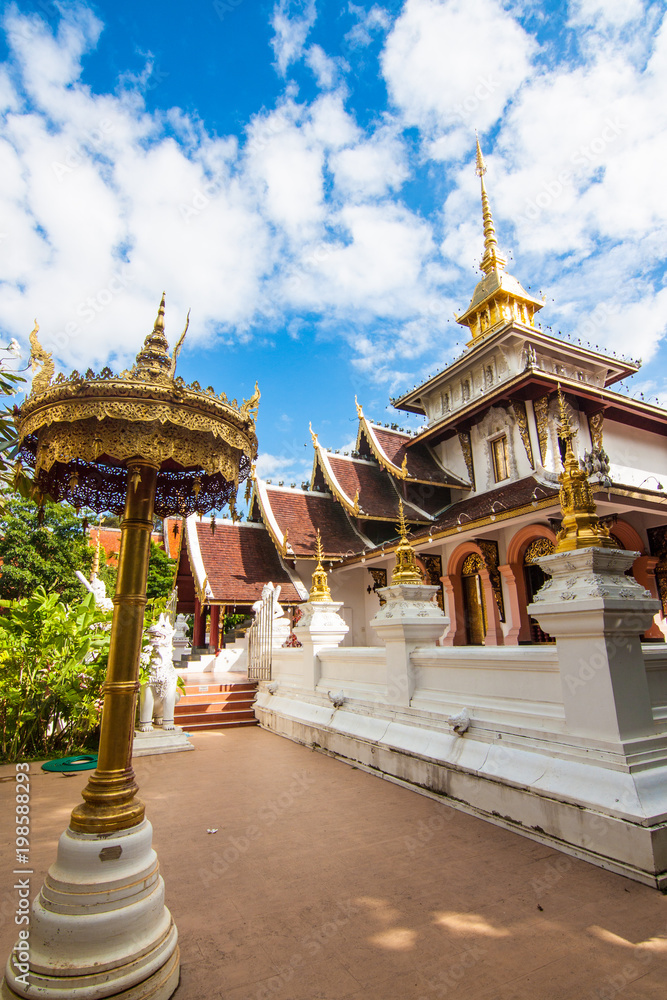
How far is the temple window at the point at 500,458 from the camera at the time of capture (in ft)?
40.8

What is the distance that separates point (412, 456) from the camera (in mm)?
14688

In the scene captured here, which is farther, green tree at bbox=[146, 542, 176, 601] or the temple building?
green tree at bbox=[146, 542, 176, 601]

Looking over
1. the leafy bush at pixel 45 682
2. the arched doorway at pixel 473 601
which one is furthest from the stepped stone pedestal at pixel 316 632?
the arched doorway at pixel 473 601

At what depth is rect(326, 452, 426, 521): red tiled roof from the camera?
1351 cm

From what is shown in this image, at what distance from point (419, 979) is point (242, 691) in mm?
7170

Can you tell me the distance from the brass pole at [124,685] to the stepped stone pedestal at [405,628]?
110 inches

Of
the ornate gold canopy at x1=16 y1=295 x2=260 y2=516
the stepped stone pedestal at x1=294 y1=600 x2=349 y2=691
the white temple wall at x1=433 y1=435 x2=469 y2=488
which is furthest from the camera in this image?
the white temple wall at x1=433 y1=435 x2=469 y2=488

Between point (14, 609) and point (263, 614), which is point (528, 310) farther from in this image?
point (14, 609)

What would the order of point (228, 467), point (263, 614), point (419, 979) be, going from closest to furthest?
point (419, 979), point (228, 467), point (263, 614)

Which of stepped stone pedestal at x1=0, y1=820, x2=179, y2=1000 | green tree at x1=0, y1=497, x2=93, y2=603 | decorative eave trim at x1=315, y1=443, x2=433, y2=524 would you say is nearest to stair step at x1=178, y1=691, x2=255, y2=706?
decorative eave trim at x1=315, y1=443, x2=433, y2=524

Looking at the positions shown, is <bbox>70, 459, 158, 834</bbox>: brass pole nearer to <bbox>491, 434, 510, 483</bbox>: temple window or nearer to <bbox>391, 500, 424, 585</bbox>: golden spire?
<bbox>391, 500, 424, 585</bbox>: golden spire

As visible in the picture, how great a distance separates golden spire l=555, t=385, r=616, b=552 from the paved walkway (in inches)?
68.8

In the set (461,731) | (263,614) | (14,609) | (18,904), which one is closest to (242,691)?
→ (263,614)

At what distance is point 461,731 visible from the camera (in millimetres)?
4008
